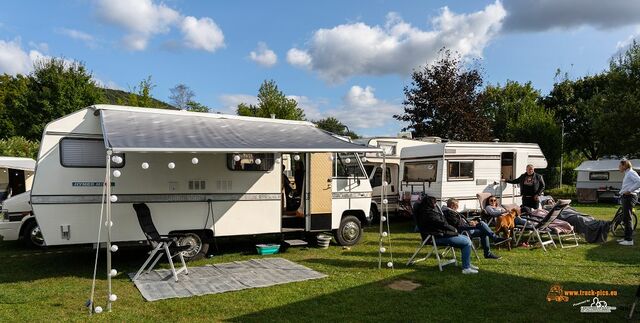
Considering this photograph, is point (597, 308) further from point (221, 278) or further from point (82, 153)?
point (82, 153)

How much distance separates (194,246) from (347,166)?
12.0 ft

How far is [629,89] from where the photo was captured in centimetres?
2136

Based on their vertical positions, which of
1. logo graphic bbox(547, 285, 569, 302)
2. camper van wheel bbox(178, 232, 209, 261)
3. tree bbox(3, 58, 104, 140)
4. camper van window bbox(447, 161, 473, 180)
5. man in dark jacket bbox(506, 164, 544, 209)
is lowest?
logo graphic bbox(547, 285, 569, 302)

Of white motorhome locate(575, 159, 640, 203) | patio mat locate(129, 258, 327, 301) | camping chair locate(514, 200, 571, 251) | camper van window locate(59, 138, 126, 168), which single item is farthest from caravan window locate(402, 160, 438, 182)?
white motorhome locate(575, 159, 640, 203)

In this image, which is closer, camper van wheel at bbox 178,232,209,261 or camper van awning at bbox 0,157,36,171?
camper van wheel at bbox 178,232,209,261

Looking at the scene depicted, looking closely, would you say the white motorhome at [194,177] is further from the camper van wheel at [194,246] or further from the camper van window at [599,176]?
the camper van window at [599,176]

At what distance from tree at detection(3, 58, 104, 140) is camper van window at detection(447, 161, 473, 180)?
19.7 meters

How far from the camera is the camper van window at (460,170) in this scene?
12219 mm

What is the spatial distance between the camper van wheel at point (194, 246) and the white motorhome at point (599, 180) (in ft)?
60.6

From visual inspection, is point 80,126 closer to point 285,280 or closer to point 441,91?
point 285,280

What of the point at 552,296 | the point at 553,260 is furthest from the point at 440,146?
the point at 552,296

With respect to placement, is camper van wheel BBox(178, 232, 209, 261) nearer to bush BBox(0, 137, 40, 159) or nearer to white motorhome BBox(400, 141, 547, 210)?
white motorhome BBox(400, 141, 547, 210)

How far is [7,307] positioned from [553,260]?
8382mm

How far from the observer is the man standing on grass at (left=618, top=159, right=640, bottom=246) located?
894cm
